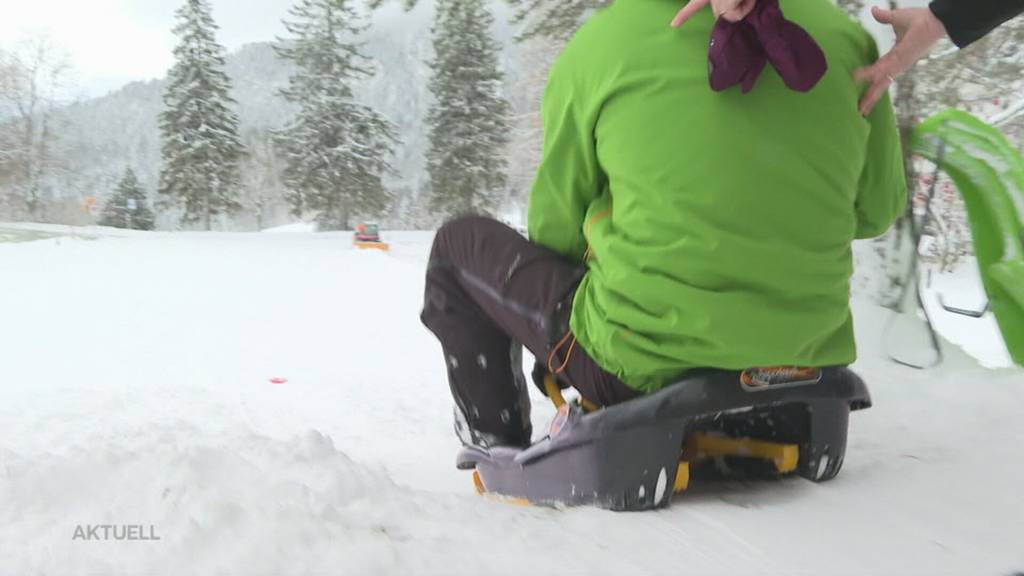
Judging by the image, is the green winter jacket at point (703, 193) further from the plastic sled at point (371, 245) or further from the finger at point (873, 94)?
the plastic sled at point (371, 245)

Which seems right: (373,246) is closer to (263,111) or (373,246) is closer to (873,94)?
(873,94)

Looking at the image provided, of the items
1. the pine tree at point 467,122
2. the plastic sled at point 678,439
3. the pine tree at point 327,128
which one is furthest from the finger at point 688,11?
the pine tree at point 327,128

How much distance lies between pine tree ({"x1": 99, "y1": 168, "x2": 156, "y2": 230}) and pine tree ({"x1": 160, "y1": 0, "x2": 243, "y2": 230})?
120 inches

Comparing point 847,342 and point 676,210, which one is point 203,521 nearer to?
point 676,210

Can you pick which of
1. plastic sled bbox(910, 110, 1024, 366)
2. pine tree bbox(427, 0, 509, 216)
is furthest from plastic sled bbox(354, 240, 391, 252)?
plastic sled bbox(910, 110, 1024, 366)

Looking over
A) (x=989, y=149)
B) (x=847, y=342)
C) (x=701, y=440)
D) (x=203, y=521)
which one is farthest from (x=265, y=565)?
(x=989, y=149)

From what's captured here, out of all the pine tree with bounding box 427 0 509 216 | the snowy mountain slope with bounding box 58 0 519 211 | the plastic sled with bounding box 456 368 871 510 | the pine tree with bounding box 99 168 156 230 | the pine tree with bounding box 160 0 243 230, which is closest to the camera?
the plastic sled with bounding box 456 368 871 510

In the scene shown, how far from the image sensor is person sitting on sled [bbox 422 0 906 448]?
122 cm

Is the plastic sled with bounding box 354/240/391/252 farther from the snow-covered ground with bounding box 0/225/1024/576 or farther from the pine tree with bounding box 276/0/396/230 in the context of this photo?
the snow-covered ground with bounding box 0/225/1024/576

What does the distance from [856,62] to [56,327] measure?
7.83 m

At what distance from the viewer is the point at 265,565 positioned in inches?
36.8

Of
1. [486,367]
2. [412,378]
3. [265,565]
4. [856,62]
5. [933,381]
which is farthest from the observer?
[412,378]

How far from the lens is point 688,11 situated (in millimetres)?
1234

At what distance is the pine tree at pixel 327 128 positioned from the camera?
2536cm
